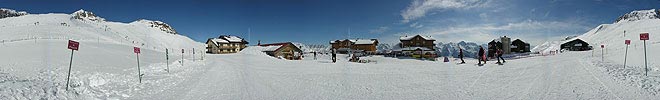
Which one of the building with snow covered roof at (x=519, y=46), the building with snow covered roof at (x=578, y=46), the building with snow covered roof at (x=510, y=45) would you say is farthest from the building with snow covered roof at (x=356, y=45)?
the building with snow covered roof at (x=578, y=46)

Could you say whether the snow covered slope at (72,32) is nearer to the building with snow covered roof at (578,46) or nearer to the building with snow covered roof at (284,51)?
the building with snow covered roof at (284,51)

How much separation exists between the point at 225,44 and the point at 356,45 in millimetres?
34719

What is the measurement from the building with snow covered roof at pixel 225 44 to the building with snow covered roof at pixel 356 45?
26627 millimetres

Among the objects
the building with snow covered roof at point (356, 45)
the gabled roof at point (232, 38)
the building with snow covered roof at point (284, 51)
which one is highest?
the gabled roof at point (232, 38)

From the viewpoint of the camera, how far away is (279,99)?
9.74 metres

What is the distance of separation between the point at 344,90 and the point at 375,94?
43.8 inches

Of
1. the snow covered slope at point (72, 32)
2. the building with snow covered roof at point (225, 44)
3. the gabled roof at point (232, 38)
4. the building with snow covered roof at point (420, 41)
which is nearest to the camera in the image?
the snow covered slope at point (72, 32)

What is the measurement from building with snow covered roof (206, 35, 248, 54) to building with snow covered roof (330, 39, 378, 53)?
26627 millimetres

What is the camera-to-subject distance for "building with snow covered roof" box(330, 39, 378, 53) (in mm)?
89438

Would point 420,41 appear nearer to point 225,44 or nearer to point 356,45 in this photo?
point 356,45

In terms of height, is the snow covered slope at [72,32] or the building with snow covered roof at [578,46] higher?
the snow covered slope at [72,32]

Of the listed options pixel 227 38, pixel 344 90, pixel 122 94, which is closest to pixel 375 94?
pixel 344 90

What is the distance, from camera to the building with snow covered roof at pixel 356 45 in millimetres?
89438

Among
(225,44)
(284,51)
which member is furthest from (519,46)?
(225,44)
